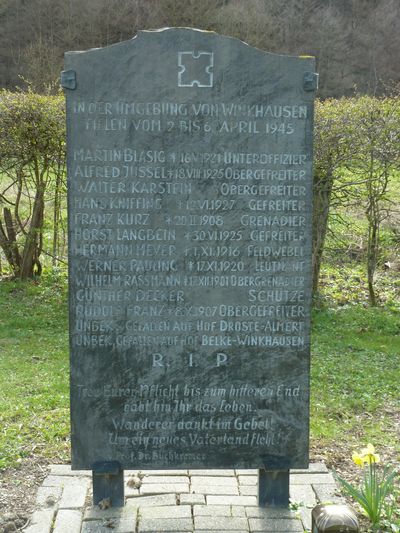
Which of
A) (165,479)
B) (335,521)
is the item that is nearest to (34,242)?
(165,479)

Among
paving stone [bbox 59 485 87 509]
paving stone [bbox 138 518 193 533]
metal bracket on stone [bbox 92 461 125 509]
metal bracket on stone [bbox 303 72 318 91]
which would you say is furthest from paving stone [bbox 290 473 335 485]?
metal bracket on stone [bbox 303 72 318 91]

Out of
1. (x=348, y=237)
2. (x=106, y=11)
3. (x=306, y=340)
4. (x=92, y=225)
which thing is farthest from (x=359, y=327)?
(x=106, y=11)

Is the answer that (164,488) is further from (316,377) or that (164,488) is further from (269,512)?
(316,377)

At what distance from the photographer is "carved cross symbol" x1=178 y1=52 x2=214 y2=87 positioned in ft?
12.1

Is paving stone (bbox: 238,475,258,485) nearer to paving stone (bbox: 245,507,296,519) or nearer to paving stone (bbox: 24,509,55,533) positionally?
paving stone (bbox: 245,507,296,519)

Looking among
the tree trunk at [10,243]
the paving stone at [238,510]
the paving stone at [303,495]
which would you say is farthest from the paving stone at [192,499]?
the tree trunk at [10,243]

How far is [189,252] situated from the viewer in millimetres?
3770

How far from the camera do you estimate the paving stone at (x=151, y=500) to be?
12.9 feet

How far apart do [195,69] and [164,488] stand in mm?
2523

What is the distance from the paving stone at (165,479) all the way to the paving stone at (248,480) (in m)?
0.35

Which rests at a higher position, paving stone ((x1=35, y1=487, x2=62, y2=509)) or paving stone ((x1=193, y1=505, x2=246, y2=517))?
paving stone ((x1=35, y1=487, x2=62, y2=509))

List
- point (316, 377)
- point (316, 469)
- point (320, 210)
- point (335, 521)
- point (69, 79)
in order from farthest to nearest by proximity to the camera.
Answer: point (320, 210)
point (316, 377)
point (316, 469)
point (69, 79)
point (335, 521)

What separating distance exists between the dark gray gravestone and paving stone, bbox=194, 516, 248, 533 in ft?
0.99

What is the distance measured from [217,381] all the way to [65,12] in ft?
98.8
